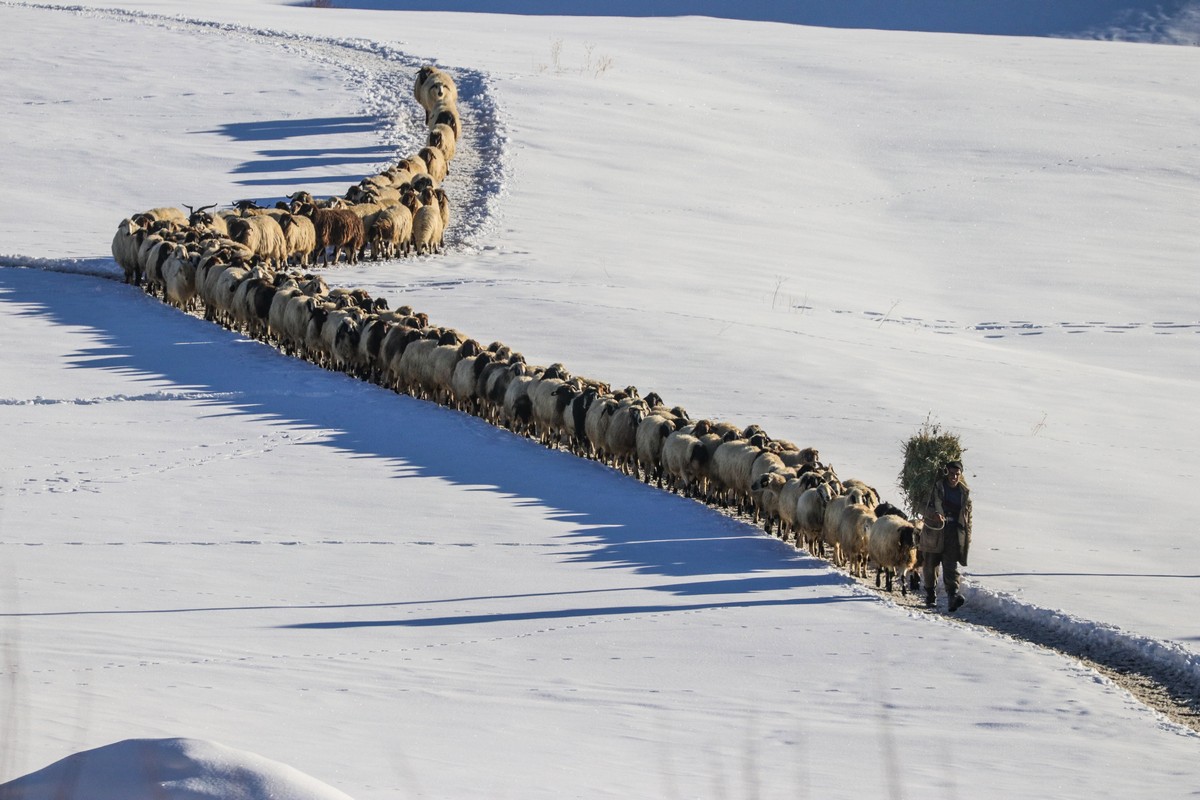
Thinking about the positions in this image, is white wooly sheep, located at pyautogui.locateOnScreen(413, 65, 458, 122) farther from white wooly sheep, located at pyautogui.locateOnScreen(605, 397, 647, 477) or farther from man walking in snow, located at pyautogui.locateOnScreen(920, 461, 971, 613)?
man walking in snow, located at pyautogui.locateOnScreen(920, 461, 971, 613)

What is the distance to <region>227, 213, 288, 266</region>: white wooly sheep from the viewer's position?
21688mm

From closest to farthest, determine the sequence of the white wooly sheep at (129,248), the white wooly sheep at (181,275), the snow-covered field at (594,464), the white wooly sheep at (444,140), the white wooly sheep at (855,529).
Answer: the snow-covered field at (594,464) → the white wooly sheep at (855,529) → the white wooly sheep at (181,275) → the white wooly sheep at (129,248) → the white wooly sheep at (444,140)

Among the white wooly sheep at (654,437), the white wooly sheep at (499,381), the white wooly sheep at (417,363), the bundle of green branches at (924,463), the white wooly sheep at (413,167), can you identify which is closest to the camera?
the bundle of green branches at (924,463)

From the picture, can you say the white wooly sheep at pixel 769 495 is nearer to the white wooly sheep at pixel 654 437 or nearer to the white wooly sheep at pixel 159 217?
the white wooly sheep at pixel 654 437

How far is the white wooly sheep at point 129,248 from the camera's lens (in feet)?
68.9

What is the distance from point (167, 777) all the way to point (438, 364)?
1270 centimetres

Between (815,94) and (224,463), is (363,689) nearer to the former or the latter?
(224,463)

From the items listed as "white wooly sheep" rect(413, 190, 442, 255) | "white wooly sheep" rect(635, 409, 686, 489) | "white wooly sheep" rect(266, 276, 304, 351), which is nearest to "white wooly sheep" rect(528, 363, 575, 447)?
"white wooly sheep" rect(635, 409, 686, 489)

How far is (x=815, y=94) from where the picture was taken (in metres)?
39.1

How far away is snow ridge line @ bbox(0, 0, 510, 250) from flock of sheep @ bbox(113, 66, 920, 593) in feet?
5.33

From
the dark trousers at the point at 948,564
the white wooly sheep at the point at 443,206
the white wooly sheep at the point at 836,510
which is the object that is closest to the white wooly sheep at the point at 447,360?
the white wooly sheep at the point at 836,510

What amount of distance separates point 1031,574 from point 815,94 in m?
28.6

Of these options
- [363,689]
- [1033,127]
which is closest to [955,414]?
[363,689]

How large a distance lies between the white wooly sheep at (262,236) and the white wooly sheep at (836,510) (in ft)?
37.8
